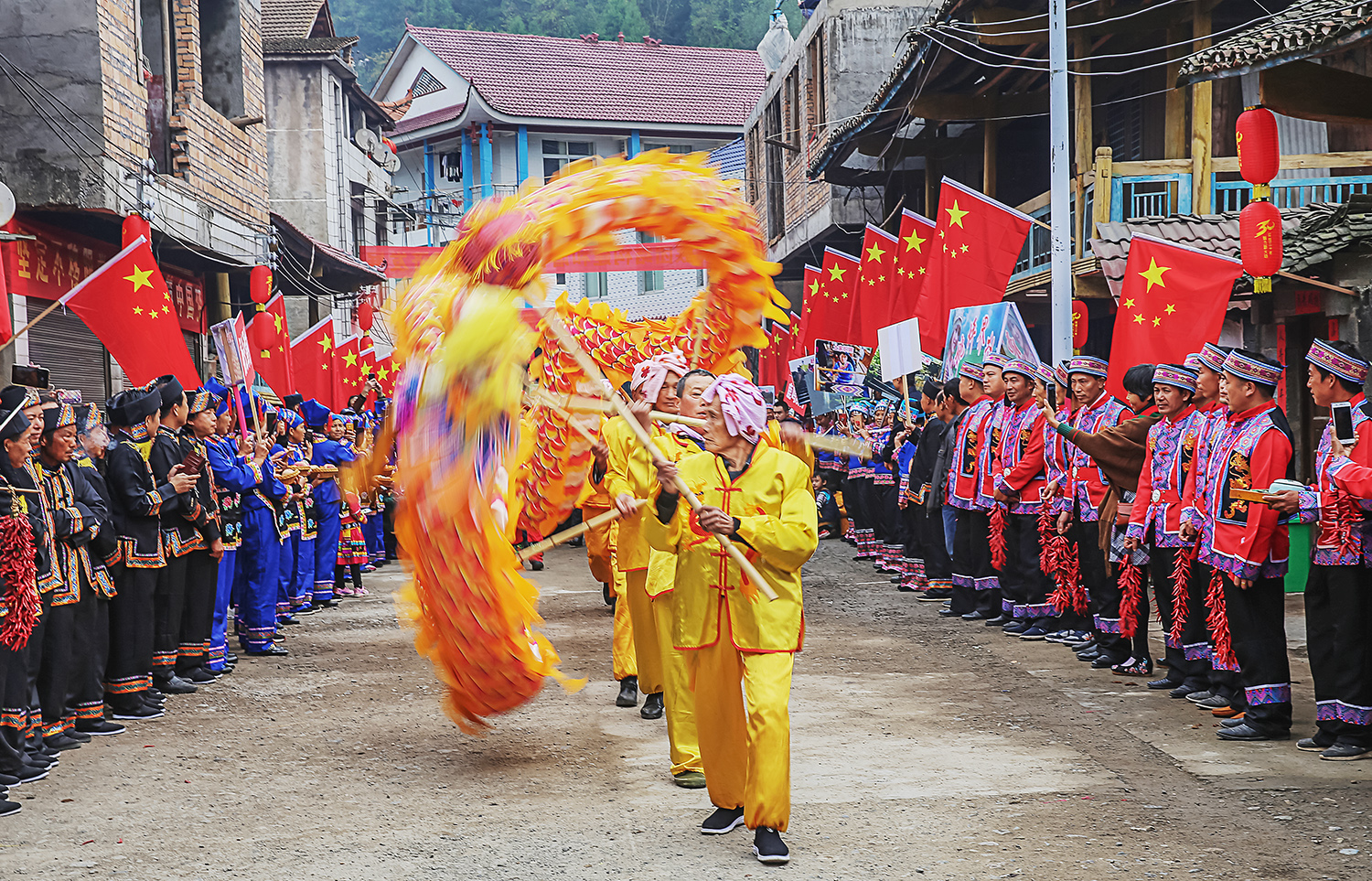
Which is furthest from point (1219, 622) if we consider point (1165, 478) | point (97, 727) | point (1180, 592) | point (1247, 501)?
point (97, 727)

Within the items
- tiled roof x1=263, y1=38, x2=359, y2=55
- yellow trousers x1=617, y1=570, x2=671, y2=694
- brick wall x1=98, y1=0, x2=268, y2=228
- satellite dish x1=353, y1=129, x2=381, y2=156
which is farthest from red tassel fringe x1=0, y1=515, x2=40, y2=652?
satellite dish x1=353, y1=129, x2=381, y2=156

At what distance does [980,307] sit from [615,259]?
175 inches

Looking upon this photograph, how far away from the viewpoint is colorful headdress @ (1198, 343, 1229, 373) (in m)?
6.78

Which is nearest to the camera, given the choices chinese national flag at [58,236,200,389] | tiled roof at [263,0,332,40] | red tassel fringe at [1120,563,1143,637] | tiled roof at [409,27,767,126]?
red tassel fringe at [1120,563,1143,637]

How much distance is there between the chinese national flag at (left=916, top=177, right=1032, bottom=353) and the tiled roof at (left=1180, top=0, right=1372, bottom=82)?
4.52 metres

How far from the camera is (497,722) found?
7.19 metres

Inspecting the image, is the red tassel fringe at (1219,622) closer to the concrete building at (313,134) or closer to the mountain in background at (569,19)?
the concrete building at (313,134)

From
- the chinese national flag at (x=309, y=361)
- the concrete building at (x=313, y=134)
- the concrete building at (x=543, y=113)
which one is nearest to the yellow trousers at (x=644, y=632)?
the chinese national flag at (x=309, y=361)

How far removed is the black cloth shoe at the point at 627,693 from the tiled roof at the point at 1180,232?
6.79 metres

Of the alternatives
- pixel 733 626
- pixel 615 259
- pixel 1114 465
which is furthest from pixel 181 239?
pixel 733 626

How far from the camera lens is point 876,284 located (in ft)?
48.9

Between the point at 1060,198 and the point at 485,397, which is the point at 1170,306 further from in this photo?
the point at 485,397

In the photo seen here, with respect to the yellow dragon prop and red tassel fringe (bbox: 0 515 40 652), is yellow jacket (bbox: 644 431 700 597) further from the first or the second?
red tassel fringe (bbox: 0 515 40 652)

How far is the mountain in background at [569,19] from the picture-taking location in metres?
53.8
